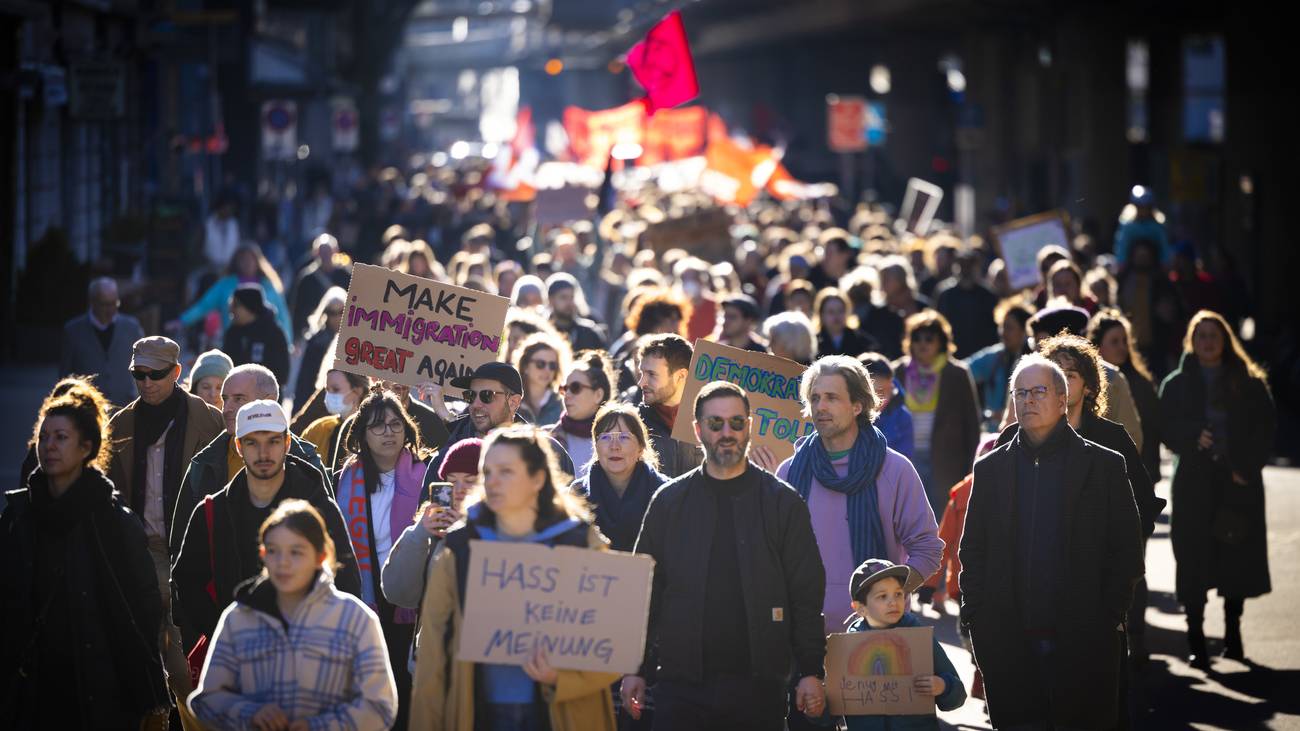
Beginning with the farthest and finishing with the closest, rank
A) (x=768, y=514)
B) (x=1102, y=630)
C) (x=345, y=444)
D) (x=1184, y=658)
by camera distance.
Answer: (x=1184, y=658) < (x=345, y=444) < (x=1102, y=630) < (x=768, y=514)

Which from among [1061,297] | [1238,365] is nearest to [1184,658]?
[1238,365]

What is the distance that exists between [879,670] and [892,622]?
0.23 m

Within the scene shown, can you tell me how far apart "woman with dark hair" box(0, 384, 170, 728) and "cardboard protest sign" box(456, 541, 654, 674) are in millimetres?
1413

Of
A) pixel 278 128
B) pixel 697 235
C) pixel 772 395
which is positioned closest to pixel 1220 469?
pixel 772 395

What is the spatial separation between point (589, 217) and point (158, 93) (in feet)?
46.9

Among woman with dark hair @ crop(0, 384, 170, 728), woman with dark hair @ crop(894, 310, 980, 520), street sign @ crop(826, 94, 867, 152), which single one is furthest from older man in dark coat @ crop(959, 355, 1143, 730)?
street sign @ crop(826, 94, 867, 152)

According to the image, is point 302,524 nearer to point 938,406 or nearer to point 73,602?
point 73,602

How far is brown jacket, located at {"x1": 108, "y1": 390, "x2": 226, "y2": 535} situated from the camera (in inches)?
360

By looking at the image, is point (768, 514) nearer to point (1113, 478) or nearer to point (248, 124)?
point (1113, 478)

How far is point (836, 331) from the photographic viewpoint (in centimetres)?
1327

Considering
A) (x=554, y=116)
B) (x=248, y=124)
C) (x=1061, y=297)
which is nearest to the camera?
(x=1061, y=297)

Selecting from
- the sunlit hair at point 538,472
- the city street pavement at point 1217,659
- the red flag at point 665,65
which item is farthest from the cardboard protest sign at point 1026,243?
the sunlit hair at point 538,472

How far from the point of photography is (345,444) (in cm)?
883

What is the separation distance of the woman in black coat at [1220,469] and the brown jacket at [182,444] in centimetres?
485
